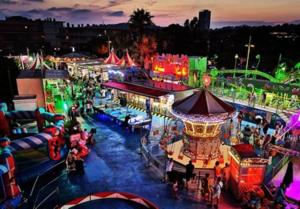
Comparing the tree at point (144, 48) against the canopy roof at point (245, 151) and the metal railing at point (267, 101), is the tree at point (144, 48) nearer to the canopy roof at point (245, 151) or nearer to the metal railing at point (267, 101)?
the metal railing at point (267, 101)

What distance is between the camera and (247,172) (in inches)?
350

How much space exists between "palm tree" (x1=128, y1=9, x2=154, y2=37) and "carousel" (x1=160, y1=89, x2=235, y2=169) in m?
29.9

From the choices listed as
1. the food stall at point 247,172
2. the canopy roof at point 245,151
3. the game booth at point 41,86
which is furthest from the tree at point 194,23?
the food stall at point 247,172

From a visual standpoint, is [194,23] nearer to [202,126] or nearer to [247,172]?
[202,126]

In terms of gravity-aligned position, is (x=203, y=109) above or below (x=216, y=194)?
above

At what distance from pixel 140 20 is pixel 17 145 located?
3341 centimetres

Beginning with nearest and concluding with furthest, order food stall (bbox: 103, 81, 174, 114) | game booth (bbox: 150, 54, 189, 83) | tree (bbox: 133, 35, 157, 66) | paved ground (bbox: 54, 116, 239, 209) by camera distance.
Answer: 1. paved ground (bbox: 54, 116, 239, 209)
2. food stall (bbox: 103, 81, 174, 114)
3. game booth (bbox: 150, 54, 189, 83)
4. tree (bbox: 133, 35, 157, 66)

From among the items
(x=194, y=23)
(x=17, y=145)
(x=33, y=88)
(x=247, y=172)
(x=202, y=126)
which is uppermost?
(x=194, y=23)

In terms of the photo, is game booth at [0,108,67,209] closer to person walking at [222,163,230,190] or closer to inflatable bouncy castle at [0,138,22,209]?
inflatable bouncy castle at [0,138,22,209]

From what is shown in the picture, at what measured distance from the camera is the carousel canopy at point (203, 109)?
454 inches

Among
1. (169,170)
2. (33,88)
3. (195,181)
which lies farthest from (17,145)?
(33,88)

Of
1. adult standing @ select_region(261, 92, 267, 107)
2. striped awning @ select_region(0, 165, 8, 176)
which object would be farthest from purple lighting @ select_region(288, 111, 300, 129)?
striped awning @ select_region(0, 165, 8, 176)

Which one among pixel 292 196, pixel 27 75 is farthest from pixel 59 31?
pixel 292 196

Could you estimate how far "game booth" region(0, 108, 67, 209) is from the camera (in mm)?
8617
